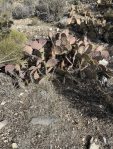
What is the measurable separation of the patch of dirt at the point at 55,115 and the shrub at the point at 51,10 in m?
2.49

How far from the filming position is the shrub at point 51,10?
6.75 metres

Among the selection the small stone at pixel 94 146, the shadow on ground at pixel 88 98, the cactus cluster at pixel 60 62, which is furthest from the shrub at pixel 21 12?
the small stone at pixel 94 146

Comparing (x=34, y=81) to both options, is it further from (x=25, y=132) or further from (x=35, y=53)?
Answer: (x=25, y=132)

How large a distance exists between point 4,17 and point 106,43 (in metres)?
1.79

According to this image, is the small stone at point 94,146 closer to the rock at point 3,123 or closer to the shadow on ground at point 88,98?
the shadow on ground at point 88,98

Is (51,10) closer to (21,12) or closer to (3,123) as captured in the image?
(21,12)

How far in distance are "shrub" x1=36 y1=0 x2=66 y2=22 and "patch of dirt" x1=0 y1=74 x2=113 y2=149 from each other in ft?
8.17

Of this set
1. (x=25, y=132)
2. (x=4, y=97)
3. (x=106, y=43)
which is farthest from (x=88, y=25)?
(x=25, y=132)

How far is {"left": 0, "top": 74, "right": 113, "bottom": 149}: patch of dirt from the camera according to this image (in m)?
3.68

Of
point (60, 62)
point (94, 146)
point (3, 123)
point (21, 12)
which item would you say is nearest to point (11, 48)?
point (60, 62)

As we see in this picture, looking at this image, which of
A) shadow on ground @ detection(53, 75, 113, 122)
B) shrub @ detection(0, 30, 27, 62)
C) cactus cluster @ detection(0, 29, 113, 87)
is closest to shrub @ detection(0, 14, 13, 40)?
shrub @ detection(0, 30, 27, 62)

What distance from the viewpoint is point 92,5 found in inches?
297

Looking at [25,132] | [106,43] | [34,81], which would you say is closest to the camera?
[25,132]

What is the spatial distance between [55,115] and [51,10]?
11.1 feet
